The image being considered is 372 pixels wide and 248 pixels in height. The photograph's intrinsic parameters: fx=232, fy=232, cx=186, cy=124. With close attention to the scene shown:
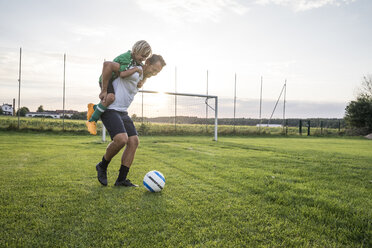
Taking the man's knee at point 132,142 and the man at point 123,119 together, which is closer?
the man at point 123,119

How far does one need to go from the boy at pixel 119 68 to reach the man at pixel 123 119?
61 millimetres

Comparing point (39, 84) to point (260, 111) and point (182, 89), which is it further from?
point (260, 111)

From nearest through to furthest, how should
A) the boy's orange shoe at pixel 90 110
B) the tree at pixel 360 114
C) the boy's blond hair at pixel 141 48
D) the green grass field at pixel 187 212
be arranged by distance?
A: the green grass field at pixel 187 212, the boy's blond hair at pixel 141 48, the boy's orange shoe at pixel 90 110, the tree at pixel 360 114

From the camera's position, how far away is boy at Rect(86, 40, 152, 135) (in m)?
3.13

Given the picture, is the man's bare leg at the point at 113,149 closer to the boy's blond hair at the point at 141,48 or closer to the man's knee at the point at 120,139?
the man's knee at the point at 120,139

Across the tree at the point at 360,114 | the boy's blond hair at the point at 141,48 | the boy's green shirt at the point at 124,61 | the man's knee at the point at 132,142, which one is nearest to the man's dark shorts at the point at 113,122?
the man's knee at the point at 132,142

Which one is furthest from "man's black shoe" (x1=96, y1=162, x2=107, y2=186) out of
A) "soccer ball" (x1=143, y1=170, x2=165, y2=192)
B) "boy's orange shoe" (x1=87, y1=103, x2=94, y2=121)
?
"boy's orange shoe" (x1=87, y1=103, x2=94, y2=121)

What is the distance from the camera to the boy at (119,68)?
10.3ft

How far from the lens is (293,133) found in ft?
85.5

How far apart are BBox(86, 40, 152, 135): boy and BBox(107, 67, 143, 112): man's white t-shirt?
2.7 inches

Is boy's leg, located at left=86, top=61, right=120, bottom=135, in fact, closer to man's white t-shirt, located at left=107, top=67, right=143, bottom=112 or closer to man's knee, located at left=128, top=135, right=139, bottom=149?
man's white t-shirt, located at left=107, top=67, right=143, bottom=112

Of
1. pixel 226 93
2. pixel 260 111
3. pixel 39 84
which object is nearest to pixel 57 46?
pixel 39 84

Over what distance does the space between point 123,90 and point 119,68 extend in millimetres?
331

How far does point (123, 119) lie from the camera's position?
3570 millimetres
